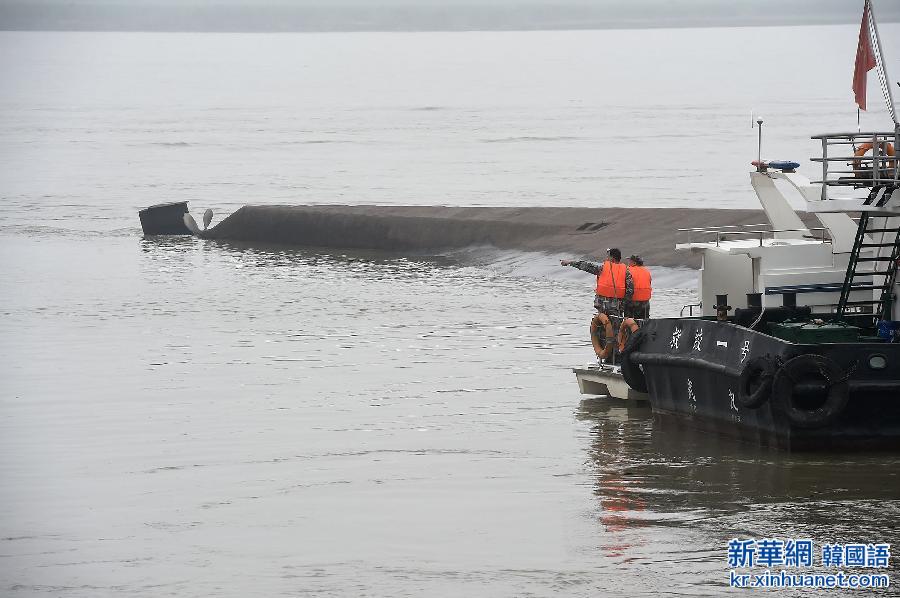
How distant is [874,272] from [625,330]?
413cm

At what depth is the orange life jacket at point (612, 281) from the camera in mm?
23781

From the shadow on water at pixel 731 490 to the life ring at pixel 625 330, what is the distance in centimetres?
180

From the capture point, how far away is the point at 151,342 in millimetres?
32969

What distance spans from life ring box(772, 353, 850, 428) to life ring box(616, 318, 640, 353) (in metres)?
4.25

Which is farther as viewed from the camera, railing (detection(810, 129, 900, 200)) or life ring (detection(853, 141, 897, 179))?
life ring (detection(853, 141, 897, 179))

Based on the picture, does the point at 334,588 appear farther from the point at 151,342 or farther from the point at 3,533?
the point at 151,342

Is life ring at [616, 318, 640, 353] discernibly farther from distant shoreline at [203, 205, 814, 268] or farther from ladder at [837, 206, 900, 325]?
distant shoreline at [203, 205, 814, 268]

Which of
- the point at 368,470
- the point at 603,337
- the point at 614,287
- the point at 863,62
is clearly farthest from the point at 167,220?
the point at 863,62

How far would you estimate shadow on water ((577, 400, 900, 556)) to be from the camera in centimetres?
1694

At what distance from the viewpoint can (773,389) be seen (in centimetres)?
1889

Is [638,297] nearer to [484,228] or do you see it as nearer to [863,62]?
[863,62]

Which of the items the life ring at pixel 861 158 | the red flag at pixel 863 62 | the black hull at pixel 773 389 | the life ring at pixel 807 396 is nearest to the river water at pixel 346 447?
the black hull at pixel 773 389

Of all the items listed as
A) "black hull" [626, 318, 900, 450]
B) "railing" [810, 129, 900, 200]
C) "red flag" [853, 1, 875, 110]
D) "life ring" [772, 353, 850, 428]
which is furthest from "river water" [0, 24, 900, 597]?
"red flag" [853, 1, 875, 110]

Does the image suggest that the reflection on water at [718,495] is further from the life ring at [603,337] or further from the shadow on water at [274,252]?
the shadow on water at [274,252]
